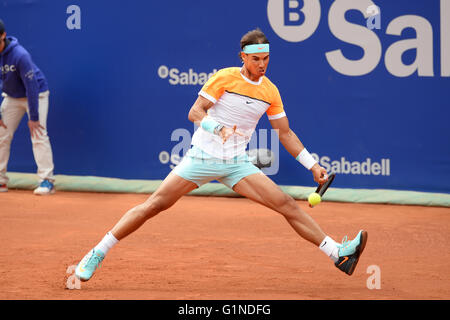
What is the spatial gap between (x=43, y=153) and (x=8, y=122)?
598 millimetres

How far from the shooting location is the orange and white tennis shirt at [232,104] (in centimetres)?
525

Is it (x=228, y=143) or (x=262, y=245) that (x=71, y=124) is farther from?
(x=228, y=143)

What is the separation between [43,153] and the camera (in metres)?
9.58

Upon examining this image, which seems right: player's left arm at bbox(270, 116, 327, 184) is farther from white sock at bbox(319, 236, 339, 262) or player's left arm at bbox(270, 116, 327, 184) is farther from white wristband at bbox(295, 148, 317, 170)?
white sock at bbox(319, 236, 339, 262)

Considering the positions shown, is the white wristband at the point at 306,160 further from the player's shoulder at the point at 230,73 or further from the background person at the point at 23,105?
the background person at the point at 23,105

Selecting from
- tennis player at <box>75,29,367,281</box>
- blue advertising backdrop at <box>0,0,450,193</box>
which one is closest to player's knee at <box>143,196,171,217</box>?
tennis player at <box>75,29,367,281</box>

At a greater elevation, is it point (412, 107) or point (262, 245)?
point (412, 107)

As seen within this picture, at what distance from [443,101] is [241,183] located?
13.7ft

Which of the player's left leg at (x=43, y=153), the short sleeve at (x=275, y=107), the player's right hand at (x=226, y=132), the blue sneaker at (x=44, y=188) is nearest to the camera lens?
the player's right hand at (x=226, y=132)

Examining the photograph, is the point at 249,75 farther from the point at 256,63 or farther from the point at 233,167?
the point at 233,167

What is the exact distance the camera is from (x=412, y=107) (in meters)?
8.78

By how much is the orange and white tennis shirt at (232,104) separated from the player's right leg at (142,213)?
0.31 m

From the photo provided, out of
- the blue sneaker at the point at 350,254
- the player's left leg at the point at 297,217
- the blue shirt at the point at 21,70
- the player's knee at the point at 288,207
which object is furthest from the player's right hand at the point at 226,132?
the blue shirt at the point at 21,70

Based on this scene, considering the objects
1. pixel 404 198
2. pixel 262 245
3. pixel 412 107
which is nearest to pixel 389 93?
pixel 412 107
